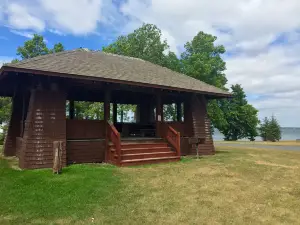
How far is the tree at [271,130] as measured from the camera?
155 ft

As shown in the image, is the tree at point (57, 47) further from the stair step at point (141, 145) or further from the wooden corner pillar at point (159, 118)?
the stair step at point (141, 145)

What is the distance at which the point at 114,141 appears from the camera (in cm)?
1080

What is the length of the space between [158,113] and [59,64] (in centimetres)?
523

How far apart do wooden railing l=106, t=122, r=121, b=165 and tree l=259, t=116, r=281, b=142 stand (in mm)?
42523

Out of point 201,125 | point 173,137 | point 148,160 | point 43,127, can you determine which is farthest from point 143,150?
point 201,125

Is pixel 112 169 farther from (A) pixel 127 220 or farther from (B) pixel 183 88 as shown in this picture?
(B) pixel 183 88

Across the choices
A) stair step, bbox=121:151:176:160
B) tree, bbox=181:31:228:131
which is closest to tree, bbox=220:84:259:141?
tree, bbox=181:31:228:131

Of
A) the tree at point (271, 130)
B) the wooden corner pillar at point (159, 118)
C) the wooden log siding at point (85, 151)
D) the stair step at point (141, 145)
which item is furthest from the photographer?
the tree at point (271, 130)

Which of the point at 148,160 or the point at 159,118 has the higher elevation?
the point at 159,118

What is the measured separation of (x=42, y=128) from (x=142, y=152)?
396 centimetres

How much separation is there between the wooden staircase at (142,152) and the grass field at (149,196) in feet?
3.79

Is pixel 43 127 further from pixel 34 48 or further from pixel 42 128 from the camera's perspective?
pixel 34 48

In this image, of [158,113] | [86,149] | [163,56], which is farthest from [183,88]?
[163,56]

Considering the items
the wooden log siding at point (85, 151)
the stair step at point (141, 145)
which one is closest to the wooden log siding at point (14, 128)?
the wooden log siding at point (85, 151)
